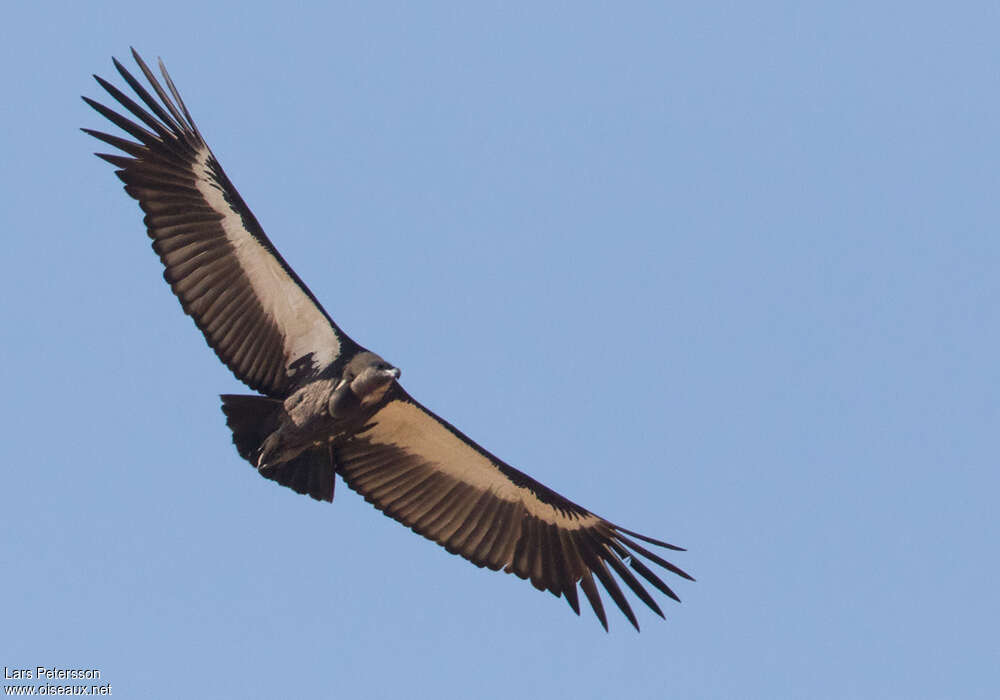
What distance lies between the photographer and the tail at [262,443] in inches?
613

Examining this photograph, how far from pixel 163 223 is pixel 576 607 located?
625 cm

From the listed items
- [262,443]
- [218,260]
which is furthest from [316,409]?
[218,260]

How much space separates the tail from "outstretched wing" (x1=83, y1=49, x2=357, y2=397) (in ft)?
1.86

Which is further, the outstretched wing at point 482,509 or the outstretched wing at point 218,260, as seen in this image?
the outstretched wing at point 482,509

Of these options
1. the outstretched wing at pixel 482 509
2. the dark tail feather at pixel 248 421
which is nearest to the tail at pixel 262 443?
the dark tail feather at pixel 248 421

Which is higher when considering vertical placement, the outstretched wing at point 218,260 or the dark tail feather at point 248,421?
the outstretched wing at point 218,260

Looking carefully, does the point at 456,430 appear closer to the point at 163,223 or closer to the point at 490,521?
the point at 490,521

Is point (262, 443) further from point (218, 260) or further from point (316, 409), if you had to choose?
point (218, 260)

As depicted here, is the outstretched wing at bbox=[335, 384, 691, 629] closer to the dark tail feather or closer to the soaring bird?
the soaring bird

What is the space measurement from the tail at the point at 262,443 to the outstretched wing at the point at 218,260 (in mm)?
568

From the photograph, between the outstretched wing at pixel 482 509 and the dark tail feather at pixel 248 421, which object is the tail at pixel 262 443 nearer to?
the dark tail feather at pixel 248 421

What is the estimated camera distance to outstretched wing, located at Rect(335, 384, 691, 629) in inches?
665

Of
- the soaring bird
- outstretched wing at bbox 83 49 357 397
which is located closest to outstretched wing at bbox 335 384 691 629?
the soaring bird

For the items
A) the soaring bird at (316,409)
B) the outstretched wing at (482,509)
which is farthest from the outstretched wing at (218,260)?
the outstretched wing at (482,509)
